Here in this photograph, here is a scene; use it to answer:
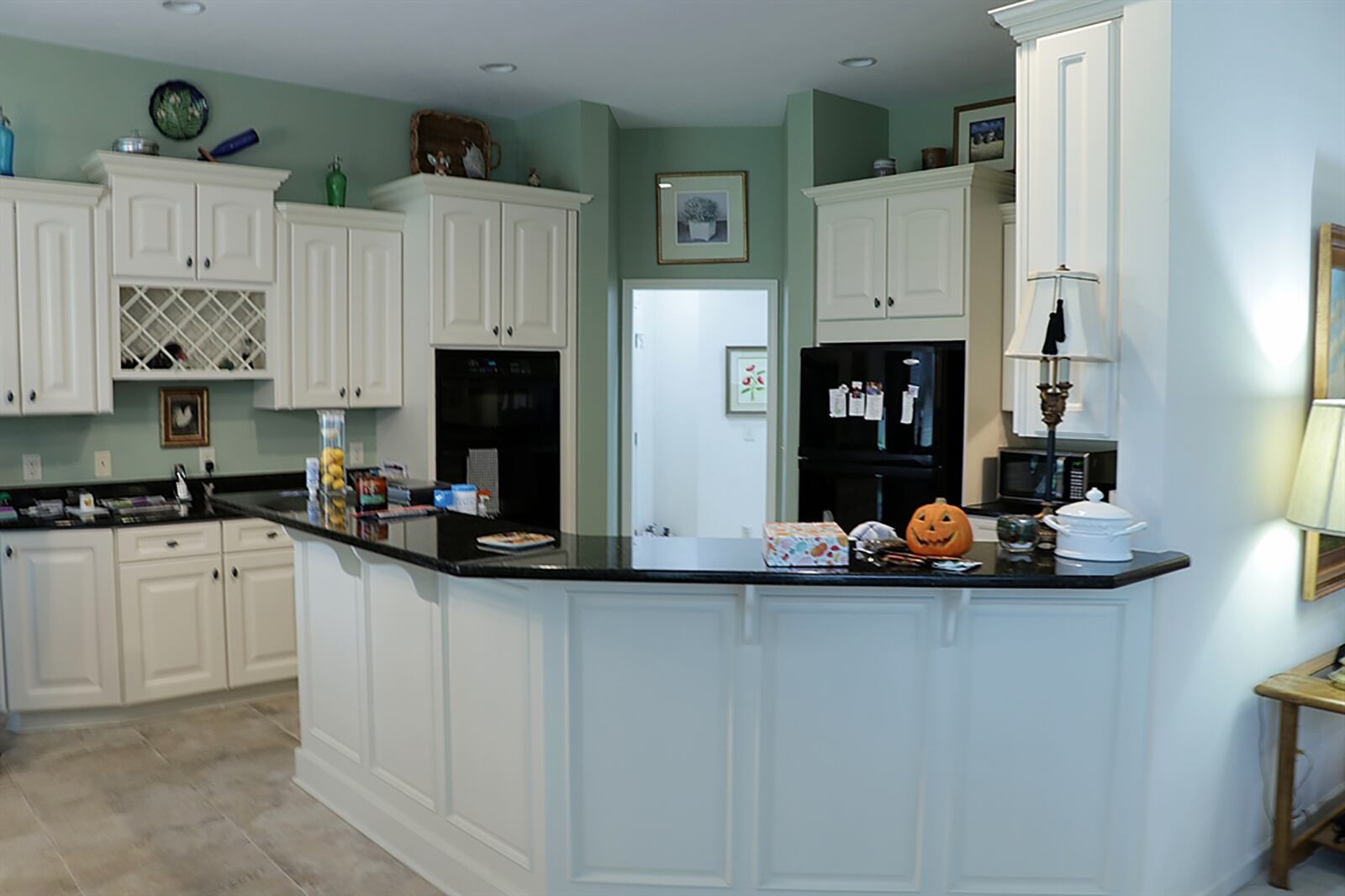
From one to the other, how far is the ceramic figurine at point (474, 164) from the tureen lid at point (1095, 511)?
3.65 meters

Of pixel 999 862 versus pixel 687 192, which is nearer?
pixel 999 862

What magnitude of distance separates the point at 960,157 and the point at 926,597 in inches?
137

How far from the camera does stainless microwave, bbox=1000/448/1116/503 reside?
4277 mm

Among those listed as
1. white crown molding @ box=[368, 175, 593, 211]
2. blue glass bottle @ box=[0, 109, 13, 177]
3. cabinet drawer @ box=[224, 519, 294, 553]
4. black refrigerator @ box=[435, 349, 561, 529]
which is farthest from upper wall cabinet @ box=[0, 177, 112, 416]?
black refrigerator @ box=[435, 349, 561, 529]

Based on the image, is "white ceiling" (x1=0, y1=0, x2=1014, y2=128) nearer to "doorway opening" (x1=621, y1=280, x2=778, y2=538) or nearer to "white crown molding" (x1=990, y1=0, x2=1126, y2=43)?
"white crown molding" (x1=990, y1=0, x2=1126, y2=43)

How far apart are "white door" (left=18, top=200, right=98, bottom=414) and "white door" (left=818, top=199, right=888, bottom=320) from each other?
3.29 meters

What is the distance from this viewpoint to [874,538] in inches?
108

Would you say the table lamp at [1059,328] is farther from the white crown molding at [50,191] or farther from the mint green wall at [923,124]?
the white crown molding at [50,191]

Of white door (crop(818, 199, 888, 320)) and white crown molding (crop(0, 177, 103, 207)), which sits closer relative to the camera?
white crown molding (crop(0, 177, 103, 207))

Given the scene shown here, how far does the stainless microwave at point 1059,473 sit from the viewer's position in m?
4.28

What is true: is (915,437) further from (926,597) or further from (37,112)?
(37,112)

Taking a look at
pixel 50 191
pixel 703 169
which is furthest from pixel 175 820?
pixel 703 169

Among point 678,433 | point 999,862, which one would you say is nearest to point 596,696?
point 999,862

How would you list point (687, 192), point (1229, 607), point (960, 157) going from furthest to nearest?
point (687, 192), point (960, 157), point (1229, 607)
